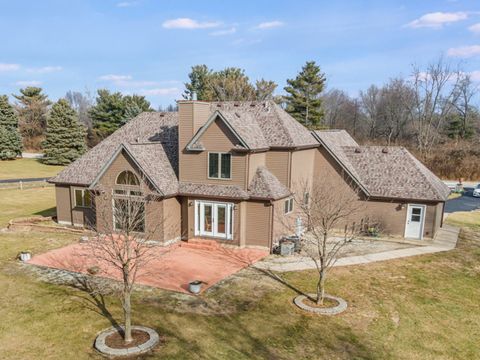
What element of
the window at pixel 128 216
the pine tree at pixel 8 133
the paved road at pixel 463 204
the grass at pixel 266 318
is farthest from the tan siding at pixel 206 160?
the pine tree at pixel 8 133

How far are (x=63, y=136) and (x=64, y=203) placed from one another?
138 ft

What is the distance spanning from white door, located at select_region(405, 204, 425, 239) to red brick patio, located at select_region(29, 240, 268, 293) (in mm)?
11227

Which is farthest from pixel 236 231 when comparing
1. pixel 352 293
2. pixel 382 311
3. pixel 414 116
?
pixel 414 116

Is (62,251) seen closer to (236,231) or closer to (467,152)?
(236,231)

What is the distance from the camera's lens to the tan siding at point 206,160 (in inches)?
892

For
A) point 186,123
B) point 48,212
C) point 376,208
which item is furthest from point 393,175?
point 48,212

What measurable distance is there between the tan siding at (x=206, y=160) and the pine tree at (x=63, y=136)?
49.5 meters

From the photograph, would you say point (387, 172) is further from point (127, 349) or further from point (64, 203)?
point (64, 203)

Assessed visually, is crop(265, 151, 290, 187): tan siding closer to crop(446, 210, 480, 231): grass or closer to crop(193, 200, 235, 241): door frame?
crop(193, 200, 235, 241): door frame

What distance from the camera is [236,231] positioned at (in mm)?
22750

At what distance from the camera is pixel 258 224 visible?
2283cm

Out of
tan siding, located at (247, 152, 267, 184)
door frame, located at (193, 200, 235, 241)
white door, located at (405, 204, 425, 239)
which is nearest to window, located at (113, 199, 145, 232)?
door frame, located at (193, 200, 235, 241)

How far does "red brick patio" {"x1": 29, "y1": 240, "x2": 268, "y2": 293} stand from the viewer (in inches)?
722

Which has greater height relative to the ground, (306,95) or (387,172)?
(306,95)
